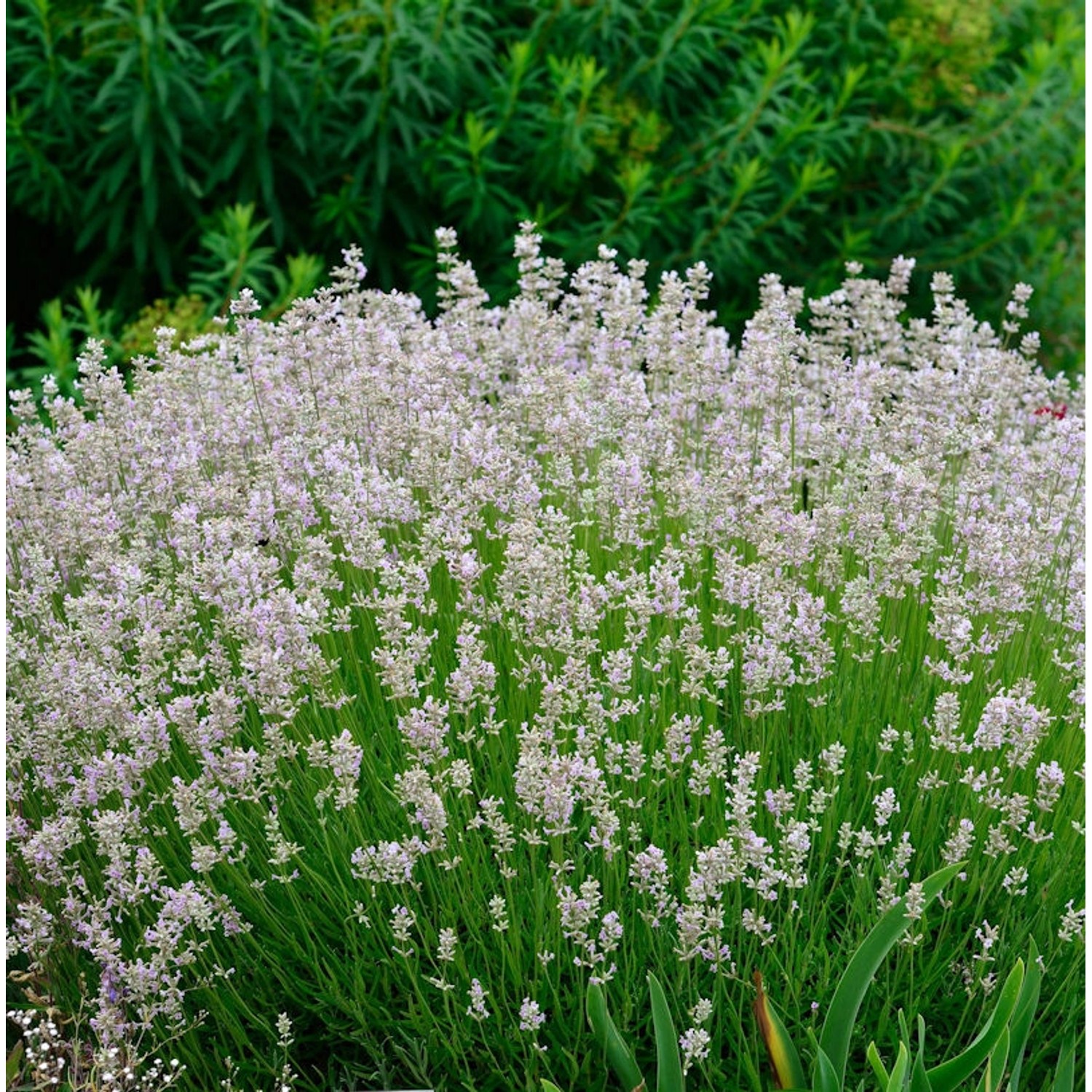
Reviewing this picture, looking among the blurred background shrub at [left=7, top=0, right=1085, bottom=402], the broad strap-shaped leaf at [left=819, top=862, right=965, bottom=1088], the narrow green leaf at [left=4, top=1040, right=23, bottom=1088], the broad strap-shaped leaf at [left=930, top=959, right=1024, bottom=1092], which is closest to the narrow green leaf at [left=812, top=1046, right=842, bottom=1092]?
the broad strap-shaped leaf at [left=819, top=862, right=965, bottom=1088]

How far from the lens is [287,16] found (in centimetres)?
652

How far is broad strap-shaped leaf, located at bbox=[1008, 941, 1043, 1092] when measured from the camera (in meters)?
2.30

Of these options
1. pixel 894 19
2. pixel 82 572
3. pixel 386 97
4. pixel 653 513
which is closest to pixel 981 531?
pixel 653 513

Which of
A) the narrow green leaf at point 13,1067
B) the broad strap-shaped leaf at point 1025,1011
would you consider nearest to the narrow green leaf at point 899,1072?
the broad strap-shaped leaf at point 1025,1011

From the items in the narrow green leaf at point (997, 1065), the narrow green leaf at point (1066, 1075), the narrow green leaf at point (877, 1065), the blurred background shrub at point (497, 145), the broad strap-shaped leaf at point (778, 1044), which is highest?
the blurred background shrub at point (497, 145)

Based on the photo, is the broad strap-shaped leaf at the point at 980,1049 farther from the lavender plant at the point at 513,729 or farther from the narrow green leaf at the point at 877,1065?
the lavender plant at the point at 513,729

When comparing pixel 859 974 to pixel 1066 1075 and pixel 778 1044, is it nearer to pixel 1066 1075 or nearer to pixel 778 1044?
pixel 778 1044

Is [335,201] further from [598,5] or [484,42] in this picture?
[598,5]

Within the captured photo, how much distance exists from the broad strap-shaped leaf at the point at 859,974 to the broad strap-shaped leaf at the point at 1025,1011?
0.20 metres

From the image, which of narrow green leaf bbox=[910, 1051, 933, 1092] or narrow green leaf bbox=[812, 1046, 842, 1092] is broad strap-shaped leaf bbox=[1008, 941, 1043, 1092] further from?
narrow green leaf bbox=[812, 1046, 842, 1092]

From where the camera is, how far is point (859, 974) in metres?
2.25

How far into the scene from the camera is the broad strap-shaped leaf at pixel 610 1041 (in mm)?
2270

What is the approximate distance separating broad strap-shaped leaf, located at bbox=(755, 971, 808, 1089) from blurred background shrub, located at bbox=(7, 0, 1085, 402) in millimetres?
4303

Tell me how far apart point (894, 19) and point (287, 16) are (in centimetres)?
318
